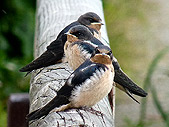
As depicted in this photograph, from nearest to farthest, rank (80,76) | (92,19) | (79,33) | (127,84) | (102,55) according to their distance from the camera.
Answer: (80,76)
(102,55)
(127,84)
(79,33)
(92,19)

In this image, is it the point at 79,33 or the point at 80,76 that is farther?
the point at 79,33

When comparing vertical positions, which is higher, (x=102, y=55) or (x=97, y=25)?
(x=102, y=55)

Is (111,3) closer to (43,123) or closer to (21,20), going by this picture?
(21,20)

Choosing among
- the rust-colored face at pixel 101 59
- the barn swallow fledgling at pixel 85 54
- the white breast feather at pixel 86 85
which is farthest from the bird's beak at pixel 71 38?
the white breast feather at pixel 86 85

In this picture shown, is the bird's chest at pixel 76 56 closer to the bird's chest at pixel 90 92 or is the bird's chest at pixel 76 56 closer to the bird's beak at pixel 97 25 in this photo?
the bird's chest at pixel 90 92

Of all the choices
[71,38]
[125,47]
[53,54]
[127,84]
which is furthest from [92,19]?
[125,47]

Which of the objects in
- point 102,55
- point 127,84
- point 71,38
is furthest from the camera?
point 71,38

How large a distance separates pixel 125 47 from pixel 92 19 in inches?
137

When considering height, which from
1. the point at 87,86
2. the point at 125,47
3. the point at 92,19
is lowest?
the point at 125,47

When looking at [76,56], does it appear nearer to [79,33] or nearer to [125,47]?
[79,33]

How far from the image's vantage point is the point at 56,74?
8.79 ft

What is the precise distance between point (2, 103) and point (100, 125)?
4006mm

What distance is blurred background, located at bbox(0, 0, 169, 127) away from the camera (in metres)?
6.00

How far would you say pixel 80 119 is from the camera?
2121mm
